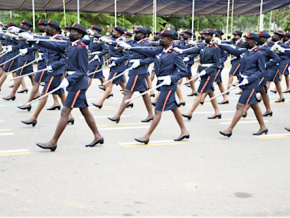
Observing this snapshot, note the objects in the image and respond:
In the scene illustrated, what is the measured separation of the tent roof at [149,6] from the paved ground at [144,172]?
37.7ft

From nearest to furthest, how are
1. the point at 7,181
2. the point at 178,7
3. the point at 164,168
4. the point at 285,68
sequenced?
1. the point at 7,181
2. the point at 164,168
3. the point at 285,68
4. the point at 178,7

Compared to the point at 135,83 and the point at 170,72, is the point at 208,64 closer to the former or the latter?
the point at 135,83

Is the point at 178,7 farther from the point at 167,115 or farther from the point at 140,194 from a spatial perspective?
the point at 140,194

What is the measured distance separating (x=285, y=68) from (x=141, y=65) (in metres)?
5.20

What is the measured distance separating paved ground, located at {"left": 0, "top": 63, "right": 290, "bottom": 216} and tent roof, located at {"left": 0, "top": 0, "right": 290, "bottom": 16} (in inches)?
452

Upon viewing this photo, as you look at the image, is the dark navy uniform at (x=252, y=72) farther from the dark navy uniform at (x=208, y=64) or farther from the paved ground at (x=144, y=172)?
the dark navy uniform at (x=208, y=64)

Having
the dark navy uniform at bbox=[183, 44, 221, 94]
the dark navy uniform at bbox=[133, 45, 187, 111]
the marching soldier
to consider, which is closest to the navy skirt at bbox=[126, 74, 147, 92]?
the dark navy uniform at bbox=[183, 44, 221, 94]

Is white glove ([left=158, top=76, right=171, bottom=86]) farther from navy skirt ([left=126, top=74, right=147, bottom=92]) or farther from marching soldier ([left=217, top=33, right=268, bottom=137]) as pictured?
navy skirt ([left=126, top=74, right=147, bottom=92])

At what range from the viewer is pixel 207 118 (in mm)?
9305

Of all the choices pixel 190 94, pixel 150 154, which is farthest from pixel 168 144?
pixel 190 94

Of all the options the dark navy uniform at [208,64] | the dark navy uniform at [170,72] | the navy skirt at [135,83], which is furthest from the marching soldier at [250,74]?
the navy skirt at [135,83]

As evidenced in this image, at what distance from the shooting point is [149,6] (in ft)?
68.4

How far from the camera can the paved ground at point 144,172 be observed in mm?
4422

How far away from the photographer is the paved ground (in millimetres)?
4422
